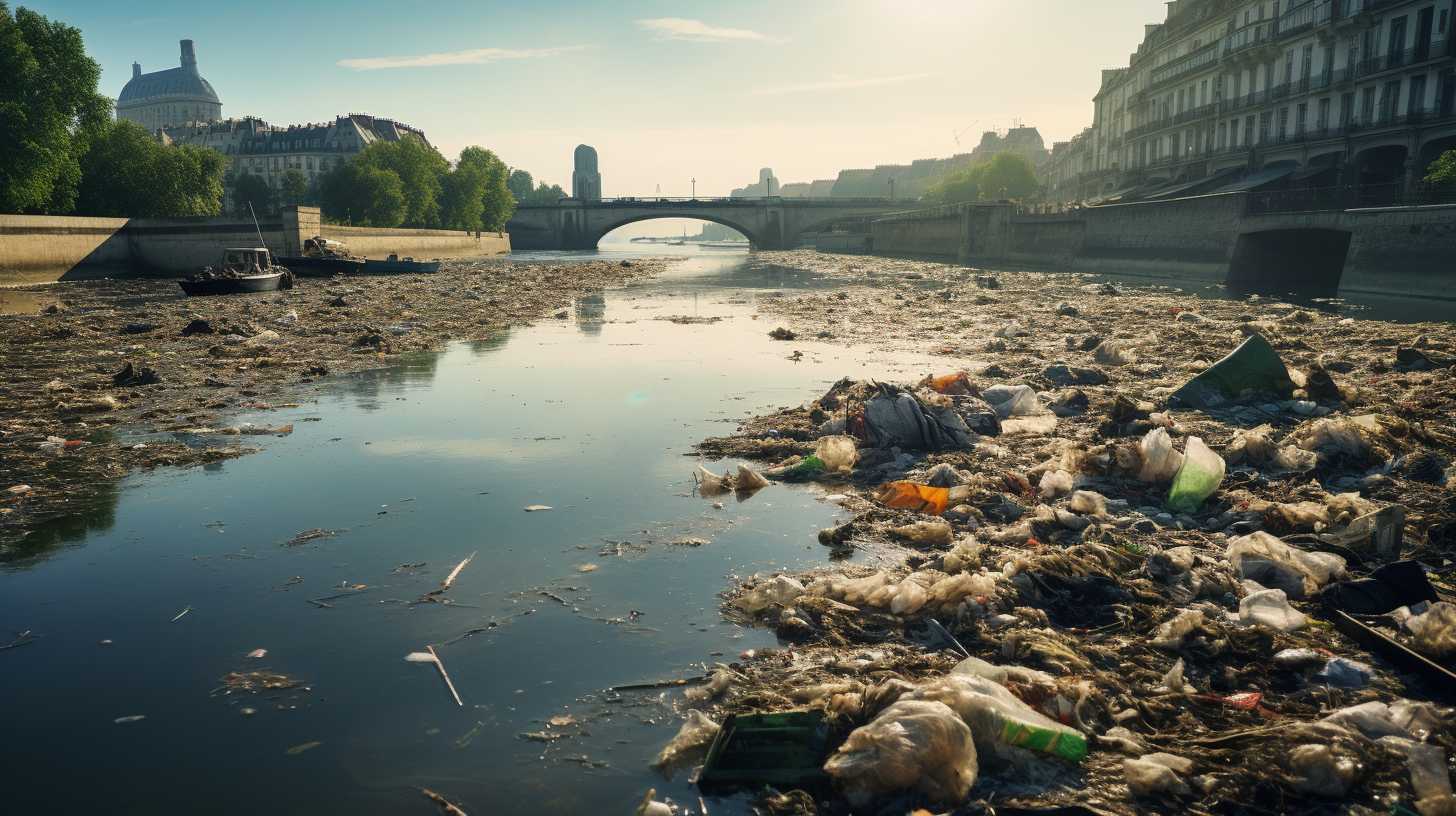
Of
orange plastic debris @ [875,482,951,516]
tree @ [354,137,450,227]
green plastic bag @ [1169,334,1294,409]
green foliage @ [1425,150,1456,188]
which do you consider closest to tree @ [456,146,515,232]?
tree @ [354,137,450,227]

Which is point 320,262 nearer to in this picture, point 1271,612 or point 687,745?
point 687,745

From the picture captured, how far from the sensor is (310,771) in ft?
10.4

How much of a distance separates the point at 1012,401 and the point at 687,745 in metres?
7.07

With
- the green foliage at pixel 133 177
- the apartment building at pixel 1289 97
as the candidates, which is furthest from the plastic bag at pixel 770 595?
the green foliage at pixel 133 177

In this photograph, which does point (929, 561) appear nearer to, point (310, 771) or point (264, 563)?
point (310, 771)

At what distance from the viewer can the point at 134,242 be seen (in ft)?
142

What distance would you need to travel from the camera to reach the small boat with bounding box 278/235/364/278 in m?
36.7

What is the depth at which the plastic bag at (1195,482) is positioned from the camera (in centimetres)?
605

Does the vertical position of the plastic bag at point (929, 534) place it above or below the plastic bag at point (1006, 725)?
below

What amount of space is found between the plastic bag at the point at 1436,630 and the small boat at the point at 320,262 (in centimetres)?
3893

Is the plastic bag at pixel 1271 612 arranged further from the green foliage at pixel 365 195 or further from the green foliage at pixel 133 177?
the green foliage at pixel 365 195

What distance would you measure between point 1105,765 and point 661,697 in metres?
1.76

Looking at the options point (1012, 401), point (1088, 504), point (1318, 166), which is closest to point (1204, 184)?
point (1318, 166)

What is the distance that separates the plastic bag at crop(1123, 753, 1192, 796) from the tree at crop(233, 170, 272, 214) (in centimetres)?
11538
